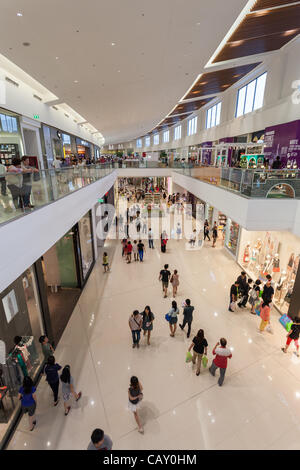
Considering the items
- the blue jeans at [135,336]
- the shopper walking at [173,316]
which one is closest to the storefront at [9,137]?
the blue jeans at [135,336]

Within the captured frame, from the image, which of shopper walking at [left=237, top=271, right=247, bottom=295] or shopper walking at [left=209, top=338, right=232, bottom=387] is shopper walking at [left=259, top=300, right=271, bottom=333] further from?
shopper walking at [left=209, top=338, right=232, bottom=387]

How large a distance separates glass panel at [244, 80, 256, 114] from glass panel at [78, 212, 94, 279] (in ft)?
40.3

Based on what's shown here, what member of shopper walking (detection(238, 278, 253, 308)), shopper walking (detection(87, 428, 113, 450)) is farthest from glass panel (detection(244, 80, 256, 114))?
shopper walking (detection(87, 428, 113, 450))

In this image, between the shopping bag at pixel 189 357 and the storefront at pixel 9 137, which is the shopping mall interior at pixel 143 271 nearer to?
the storefront at pixel 9 137

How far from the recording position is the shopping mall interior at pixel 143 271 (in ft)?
14.2

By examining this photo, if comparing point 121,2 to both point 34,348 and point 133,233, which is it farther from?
point 133,233

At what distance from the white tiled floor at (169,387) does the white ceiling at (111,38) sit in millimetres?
7798

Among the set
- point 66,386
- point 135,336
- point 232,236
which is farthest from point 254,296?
point 66,386

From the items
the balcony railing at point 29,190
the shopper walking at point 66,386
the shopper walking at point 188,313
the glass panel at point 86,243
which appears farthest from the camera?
Answer: the glass panel at point 86,243

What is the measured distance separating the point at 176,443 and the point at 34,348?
11.7 feet

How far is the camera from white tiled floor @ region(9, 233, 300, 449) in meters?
4.20

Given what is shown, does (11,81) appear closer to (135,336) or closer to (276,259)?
(135,336)

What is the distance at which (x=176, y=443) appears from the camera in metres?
4.09

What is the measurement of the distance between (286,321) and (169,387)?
4.08 m
